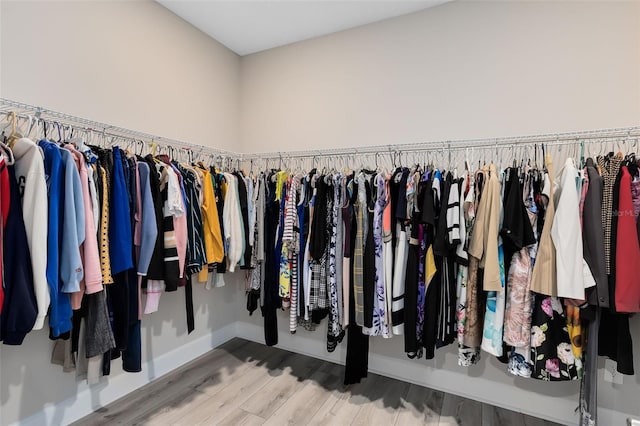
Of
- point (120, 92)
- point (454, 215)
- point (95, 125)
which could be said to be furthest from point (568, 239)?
point (120, 92)

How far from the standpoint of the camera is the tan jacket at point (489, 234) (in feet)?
5.16

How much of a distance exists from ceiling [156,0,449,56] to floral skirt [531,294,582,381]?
2.23 m

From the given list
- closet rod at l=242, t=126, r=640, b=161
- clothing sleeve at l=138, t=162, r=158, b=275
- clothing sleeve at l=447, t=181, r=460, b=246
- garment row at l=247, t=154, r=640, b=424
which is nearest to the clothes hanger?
clothing sleeve at l=138, t=162, r=158, b=275

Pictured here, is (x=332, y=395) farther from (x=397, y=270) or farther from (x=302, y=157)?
(x=302, y=157)

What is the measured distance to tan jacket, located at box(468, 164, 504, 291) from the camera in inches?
62.0

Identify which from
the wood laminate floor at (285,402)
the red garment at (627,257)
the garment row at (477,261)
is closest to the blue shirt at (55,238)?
the wood laminate floor at (285,402)

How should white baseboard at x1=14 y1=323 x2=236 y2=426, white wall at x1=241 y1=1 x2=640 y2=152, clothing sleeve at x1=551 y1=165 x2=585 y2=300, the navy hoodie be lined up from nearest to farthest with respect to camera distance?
the navy hoodie → clothing sleeve at x1=551 y1=165 x2=585 y2=300 → white baseboard at x1=14 y1=323 x2=236 y2=426 → white wall at x1=241 y1=1 x2=640 y2=152

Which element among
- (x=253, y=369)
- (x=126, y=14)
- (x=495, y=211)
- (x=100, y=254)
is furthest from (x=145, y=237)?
(x=495, y=211)

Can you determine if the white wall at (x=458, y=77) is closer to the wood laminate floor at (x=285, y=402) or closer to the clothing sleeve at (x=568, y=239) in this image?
the clothing sleeve at (x=568, y=239)

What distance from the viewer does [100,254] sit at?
1.48 meters

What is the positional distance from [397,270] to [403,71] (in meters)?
1.60

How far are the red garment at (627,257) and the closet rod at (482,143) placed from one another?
1.51 feet

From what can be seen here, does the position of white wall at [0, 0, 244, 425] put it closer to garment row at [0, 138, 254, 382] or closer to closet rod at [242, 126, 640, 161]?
garment row at [0, 138, 254, 382]

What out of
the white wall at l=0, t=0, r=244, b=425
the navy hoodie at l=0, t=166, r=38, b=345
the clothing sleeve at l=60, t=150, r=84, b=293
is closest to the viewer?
the navy hoodie at l=0, t=166, r=38, b=345
